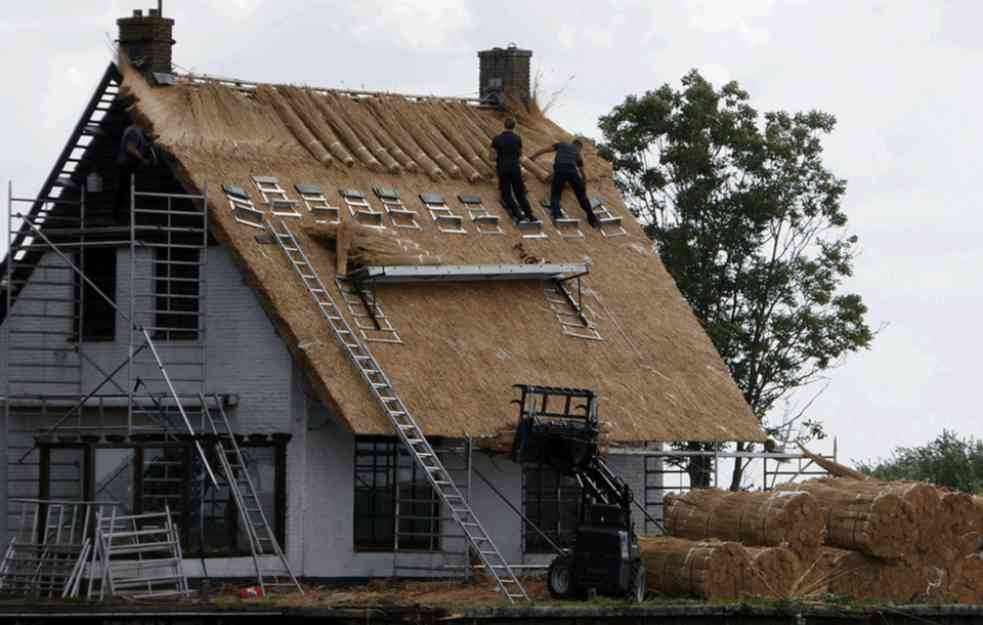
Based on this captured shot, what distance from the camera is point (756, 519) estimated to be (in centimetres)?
3759

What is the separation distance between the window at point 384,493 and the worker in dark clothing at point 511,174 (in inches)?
256

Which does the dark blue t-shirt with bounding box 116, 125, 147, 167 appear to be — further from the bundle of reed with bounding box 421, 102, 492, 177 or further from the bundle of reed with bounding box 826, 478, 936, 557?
the bundle of reed with bounding box 826, 478, 936, 557

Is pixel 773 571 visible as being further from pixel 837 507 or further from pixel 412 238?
pixel 412 238

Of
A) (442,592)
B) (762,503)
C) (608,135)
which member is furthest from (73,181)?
(608,135)

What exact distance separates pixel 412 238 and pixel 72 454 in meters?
7.10

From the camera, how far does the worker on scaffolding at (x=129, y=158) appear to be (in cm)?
4041

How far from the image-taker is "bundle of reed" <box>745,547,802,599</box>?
36.7 m

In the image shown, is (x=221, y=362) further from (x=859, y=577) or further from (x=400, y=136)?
(x=859, y=577)

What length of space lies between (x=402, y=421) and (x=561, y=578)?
3656mm

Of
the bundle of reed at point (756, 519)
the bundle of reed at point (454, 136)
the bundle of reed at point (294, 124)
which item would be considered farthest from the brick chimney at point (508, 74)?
the bundle of reed at point (756, 519)

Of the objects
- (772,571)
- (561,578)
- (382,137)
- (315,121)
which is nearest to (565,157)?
(382,137)

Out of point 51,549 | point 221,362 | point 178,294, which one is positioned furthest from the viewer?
point 178,294

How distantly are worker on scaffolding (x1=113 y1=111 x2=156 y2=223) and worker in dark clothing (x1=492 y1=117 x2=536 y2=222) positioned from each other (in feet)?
22.0

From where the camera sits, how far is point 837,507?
37969mm
